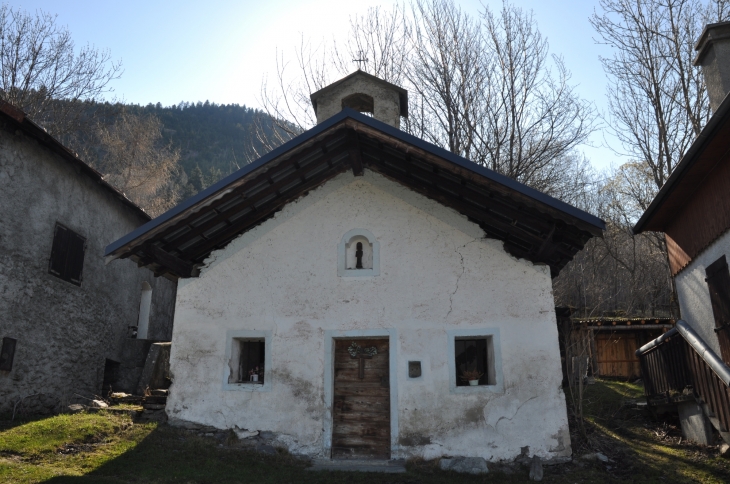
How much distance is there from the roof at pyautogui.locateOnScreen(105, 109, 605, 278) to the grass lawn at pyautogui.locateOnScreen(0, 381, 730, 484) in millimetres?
2761

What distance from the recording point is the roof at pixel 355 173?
8.56m

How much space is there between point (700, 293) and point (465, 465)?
5.62 meters

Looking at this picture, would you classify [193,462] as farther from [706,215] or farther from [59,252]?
[706,215]

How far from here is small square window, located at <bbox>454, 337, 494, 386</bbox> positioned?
9.51 meters

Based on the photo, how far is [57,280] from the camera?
39.2 ft

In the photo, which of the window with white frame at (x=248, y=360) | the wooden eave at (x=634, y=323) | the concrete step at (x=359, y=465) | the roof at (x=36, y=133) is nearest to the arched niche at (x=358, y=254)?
the window with white frame at (x=248, y=360)

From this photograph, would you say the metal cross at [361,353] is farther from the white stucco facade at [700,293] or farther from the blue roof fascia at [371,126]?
the white stucco facade at [700,293]

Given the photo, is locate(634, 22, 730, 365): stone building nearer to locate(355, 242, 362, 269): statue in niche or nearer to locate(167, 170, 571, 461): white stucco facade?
locate(167, 170, 571, 461): white stucco facade

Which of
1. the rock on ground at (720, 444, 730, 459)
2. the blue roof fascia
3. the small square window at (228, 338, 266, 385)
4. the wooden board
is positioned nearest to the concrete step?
the small square window at (228, 338, 266, 385)

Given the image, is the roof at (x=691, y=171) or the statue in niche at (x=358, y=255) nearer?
the roof at (x=691, y=171)

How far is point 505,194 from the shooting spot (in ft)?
27.6

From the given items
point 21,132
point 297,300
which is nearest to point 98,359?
point 21,132

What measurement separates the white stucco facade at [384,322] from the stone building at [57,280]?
3.29m

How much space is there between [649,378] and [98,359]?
12.0m
